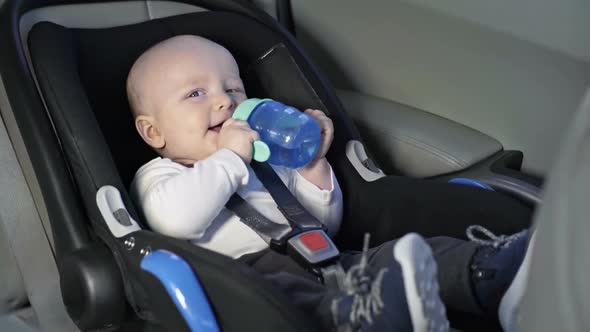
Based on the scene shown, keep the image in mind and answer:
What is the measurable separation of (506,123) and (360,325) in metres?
0.81

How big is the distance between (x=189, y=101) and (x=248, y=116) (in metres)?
0.12

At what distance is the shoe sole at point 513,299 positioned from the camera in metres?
0.94

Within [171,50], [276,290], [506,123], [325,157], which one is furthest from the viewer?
[506,123]

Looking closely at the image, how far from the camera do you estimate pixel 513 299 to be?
95 cm

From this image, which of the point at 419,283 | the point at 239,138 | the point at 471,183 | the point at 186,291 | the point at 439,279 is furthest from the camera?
the point at 471,183

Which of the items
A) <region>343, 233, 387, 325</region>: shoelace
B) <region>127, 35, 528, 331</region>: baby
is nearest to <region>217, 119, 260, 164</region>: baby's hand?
<region>127, 35, 528, 331</region>: baby

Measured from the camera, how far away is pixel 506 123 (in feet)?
5.08

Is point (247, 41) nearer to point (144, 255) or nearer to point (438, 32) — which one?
point (438, 32)

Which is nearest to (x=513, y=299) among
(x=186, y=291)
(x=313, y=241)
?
(x=313, y=241)

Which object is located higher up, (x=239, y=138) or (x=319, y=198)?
(x=239, y=138)

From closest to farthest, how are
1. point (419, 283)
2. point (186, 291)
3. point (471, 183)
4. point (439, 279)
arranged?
point (419, 283) → point (186, 291) → point (439, 279) → point (471, 183)

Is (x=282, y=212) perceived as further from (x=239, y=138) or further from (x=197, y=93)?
(x=197, y=93)

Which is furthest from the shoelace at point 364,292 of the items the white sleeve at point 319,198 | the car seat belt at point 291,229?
the white sleeve at point 319,198

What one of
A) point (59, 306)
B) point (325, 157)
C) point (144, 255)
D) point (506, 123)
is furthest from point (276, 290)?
point (506, 123)
